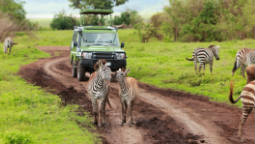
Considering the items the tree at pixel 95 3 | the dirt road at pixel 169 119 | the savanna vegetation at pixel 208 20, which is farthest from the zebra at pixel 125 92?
the tree at pixel 95 3

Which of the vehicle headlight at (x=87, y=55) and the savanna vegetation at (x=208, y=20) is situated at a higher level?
the savanna vegetation at (x=208, y=20)

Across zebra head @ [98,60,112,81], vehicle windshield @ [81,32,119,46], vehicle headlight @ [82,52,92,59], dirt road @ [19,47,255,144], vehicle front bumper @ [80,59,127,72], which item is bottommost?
dirt road @ [19,47,255,144]

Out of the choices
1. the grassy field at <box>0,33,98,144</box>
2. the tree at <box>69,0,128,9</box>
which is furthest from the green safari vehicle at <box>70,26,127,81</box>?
the tree at <box>69,0,128,9</box>

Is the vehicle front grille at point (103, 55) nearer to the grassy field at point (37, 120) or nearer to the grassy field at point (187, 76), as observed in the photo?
the grassy field at point (187, 76)

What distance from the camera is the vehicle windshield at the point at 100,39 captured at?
19719 mm

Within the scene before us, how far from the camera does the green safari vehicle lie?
1845cm

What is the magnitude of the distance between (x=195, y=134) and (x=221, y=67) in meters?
13.7

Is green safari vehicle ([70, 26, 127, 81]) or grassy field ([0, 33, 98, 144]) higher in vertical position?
green safari vehicle ([70, 26, 127, 81])

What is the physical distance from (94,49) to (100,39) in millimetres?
1418

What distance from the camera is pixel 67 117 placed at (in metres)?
11.5

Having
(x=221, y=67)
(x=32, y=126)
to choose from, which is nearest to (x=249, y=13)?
(x=221, y=67)

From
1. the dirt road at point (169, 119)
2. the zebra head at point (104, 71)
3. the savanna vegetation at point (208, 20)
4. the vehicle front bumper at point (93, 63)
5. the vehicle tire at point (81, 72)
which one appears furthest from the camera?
the savanna vegetation at point (208, 20)

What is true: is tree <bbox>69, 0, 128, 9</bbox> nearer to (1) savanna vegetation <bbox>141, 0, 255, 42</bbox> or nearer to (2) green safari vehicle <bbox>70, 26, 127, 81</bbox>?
(1) savanna vegetation <bbox>141, 0, 255, 42</bbox>

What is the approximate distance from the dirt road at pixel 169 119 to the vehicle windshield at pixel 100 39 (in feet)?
10.2
